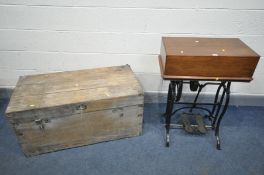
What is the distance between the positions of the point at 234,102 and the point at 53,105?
1.71m

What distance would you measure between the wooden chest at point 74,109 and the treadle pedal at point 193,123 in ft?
1.24

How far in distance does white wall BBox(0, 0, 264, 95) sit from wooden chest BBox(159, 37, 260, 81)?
46 centimetres

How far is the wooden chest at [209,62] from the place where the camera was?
1.33m

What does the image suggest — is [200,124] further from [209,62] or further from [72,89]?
[72,89]

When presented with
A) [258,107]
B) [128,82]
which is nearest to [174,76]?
[128,82]

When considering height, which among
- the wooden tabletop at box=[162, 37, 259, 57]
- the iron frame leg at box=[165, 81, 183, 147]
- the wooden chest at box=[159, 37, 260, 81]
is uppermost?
the wooden tabletop at box=[162, 37, 259, 57]

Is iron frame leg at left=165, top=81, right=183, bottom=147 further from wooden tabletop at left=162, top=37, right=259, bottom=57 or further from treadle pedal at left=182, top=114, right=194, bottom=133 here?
wooden tabletop at left=162, top=37, right=259, bottom=57

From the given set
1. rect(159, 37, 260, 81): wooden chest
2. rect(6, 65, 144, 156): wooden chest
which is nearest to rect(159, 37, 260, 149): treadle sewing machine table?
rect(159, 37, 260, 81): wooden chest

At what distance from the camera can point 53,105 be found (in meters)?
1.46

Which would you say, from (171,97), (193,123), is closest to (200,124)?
(193,123)

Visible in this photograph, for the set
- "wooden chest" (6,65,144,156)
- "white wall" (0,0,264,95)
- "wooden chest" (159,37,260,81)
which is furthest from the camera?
"white wall" (0,0,264,95)

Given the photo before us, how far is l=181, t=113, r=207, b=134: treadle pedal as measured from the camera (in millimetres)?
1822

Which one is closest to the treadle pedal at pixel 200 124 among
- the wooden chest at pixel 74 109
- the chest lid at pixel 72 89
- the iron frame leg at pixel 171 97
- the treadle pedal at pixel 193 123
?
the treadle pedal at pixel 193 123

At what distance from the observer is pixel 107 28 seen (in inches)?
73.4
